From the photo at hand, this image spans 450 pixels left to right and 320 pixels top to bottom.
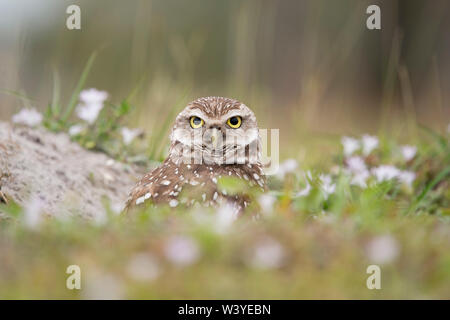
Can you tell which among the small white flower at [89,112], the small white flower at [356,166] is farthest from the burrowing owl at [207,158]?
the small white flower at [89,112]

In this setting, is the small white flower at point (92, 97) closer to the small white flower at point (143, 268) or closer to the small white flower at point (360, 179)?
the small white flower at point (360, 179)

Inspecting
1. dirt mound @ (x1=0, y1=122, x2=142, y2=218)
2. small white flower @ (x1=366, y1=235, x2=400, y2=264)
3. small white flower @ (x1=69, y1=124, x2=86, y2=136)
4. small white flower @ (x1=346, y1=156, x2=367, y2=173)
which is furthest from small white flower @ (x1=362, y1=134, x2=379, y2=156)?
small white flower @ (x1=366, y1=235, x2=400, y2=264)

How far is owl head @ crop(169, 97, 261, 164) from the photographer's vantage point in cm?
347

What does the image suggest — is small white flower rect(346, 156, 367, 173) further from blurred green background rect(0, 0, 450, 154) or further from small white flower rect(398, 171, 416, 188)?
blurred green background rect(0, 0, 450, 154)

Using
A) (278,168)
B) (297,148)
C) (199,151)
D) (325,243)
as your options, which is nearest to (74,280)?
(325,243)

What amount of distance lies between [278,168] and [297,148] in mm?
1058

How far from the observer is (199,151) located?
3.52 metres

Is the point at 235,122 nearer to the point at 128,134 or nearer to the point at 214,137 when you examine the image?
the point at 214,137

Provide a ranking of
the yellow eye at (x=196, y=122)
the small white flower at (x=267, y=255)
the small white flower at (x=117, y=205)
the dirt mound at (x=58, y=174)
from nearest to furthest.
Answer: the small white flower at (x=267, y=255) → the yellow eye at (x=196, y=122) → the dirt mound at (x=58, y=174) → the small white flower at (x=117, y=205)

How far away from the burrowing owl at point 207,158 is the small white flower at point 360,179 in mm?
818

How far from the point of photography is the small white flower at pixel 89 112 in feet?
16.0

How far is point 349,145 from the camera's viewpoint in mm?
5082

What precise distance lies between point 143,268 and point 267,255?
49cm
